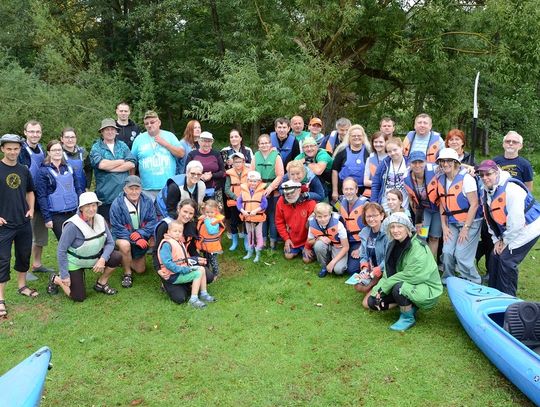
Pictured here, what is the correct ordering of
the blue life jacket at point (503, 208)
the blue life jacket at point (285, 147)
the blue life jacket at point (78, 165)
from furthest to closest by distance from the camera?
the blue life jacket at point (285, 147) → the blue life jacket at point (78, 165) → the blue life jacket at point (503, 208)

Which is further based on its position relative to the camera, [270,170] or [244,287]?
[270,170]

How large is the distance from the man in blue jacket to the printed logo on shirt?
120cm

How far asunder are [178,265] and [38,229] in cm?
243

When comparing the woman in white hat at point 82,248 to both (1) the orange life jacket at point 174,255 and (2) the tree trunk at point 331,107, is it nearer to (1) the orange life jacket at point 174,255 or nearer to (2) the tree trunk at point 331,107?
(1) the orange life jacket at point 174,255

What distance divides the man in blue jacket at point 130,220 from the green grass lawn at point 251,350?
1.72 feet

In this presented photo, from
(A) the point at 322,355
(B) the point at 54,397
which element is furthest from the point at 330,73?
(B) the point at 54,397

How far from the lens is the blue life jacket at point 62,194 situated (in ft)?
20.0

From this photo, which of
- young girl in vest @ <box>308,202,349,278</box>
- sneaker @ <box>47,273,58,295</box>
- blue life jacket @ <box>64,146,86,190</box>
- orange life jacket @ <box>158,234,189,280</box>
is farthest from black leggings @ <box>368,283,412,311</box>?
blue life jacket @ <box>64,146,86,190</box>

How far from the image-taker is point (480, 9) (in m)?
13.6

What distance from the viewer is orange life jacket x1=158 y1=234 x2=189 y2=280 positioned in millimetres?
5699

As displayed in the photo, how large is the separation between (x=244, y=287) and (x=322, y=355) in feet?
6.31

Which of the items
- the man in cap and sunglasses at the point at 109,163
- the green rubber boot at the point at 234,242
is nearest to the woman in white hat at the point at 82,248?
the man in cap and sunglasses at the point at 109,163

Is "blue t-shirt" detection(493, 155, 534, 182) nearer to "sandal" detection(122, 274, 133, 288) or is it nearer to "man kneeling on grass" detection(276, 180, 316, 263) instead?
"man kneeling on grass" detection(276, 180, 316, 263)

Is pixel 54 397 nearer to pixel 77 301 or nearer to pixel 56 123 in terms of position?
pixel 77 301
